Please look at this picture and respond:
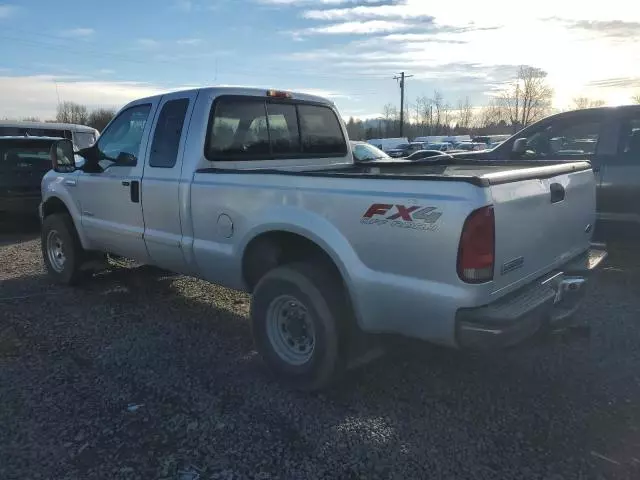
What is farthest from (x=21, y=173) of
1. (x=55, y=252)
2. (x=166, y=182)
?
(x=166, y=182)

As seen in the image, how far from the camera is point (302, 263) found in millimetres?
3623

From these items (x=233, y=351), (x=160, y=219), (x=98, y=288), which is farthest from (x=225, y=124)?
(x=98, y=288)

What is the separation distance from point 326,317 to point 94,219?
3.25m

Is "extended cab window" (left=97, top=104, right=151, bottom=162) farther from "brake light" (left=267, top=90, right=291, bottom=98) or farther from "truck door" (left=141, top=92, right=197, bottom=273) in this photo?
"brake light" (left=267, top=90, right=291, bottom=98)

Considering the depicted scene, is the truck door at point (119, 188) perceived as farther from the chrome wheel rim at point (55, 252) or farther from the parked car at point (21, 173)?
the parked car at point (21, 173)

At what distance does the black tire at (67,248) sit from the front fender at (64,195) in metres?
0.13

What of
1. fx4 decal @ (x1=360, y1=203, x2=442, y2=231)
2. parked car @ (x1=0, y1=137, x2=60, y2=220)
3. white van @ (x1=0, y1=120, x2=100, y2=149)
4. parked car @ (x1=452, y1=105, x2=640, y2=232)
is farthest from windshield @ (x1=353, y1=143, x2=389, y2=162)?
fx4 decal @ (x1=360, y1=203, x2=442, y2=231)

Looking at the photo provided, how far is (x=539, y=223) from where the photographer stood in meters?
3.21

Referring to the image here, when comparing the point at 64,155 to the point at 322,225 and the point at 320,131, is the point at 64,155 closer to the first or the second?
the point at 320,131

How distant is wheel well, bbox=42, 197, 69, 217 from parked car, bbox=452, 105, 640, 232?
577 cm

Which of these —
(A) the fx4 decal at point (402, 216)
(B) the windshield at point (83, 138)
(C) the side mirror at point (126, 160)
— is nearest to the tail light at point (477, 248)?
(A) the fx4 decal at point (402, 216)

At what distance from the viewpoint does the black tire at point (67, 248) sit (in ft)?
19.6

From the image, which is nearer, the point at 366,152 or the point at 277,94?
the point at 277,94

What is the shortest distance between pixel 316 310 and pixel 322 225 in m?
0.54
